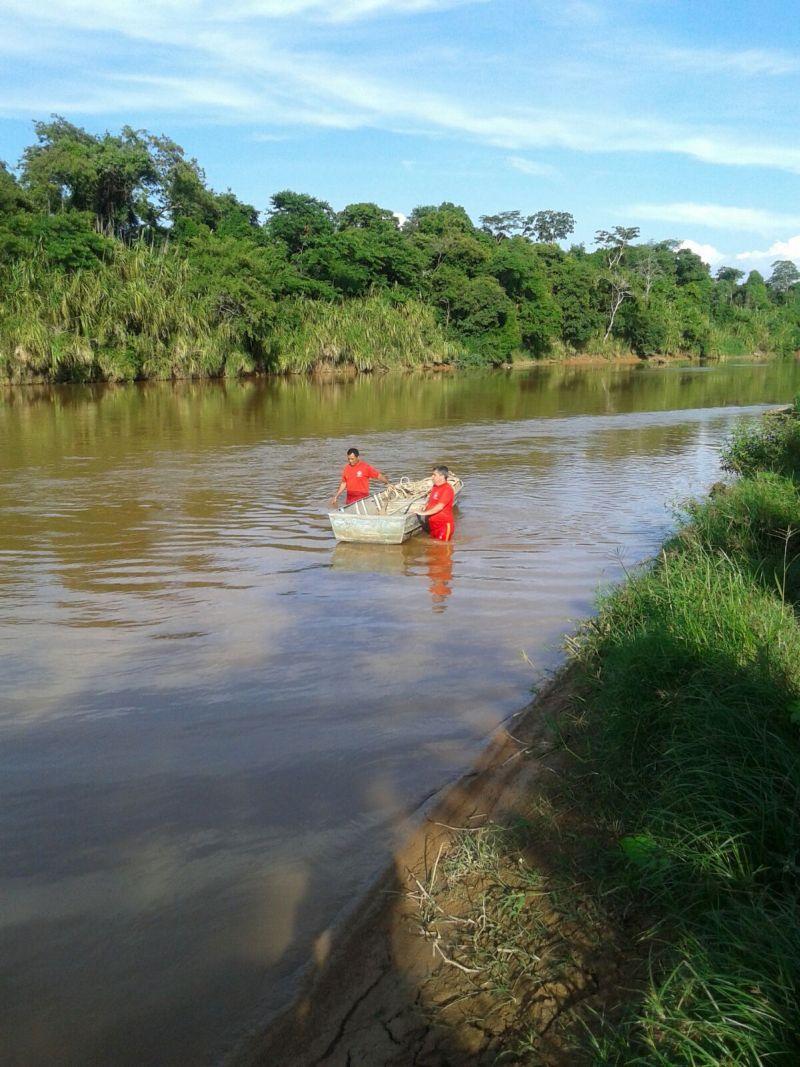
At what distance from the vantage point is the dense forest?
3975cm

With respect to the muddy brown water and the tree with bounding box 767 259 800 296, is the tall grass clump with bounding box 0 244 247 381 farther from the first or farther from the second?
the tree with bounding box 767 259 800 296


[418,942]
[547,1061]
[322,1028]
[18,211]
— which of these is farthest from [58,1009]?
[18,211]

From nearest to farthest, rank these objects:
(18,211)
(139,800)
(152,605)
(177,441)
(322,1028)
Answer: (322,1028), (139,800), (152,605), (177,441), (18,211)

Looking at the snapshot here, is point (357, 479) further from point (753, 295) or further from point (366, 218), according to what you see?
point (753, 295)

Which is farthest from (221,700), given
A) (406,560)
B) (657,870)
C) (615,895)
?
(406,560)

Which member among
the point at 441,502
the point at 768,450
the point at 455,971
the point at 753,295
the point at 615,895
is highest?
the point at 753,295

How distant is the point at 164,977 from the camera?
12.0 feet

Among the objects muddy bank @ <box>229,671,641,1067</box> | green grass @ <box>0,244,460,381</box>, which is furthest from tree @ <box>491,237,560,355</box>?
muddy bank @ <box>229,671,641,1067</box>

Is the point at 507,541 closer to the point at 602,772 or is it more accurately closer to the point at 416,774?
the point at 416,774

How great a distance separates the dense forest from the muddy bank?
37.6 m

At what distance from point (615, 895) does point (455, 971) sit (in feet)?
2.26

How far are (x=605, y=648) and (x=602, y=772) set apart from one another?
1.52m

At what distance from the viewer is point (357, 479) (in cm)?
1346

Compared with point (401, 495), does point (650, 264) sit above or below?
above
